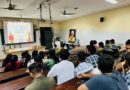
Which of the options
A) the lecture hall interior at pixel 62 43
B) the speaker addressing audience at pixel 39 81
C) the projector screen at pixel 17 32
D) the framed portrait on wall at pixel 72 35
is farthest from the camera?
the framed portrait on wall at pixel 72 35

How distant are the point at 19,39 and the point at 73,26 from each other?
3818 millimetres

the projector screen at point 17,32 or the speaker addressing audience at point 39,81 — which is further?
the projector screen at point 17,32

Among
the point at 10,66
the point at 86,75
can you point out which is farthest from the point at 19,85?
the point at 10,66

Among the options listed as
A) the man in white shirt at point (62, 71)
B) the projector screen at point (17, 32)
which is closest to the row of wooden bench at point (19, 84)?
the man in white shirt at point (62, 71)

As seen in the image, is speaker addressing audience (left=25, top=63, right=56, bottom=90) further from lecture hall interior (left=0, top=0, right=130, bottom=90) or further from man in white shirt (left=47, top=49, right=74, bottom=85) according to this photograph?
man in white shirt (left=47, top=49, right=74, bottom=85)

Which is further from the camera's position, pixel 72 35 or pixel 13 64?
pixel 72 35

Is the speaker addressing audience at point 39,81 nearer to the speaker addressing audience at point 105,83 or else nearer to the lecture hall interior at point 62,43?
the lecture hall interior at point 62,43

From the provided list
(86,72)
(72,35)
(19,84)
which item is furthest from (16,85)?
(72,35)

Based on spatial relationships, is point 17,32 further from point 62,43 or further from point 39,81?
point 39,81

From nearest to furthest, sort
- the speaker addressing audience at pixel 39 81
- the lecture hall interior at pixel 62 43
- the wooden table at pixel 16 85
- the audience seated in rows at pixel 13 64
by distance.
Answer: the speaker addressing audience at pixel 39 81, the lecture hall interior at pixel 62 43, the wooden table at pixel 16 85, the audience seated in rows at pixel 13 64

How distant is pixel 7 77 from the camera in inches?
141

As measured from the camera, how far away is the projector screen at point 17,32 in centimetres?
891

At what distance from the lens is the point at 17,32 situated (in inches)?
371

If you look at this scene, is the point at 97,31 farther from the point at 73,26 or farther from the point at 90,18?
the point at 73,26
